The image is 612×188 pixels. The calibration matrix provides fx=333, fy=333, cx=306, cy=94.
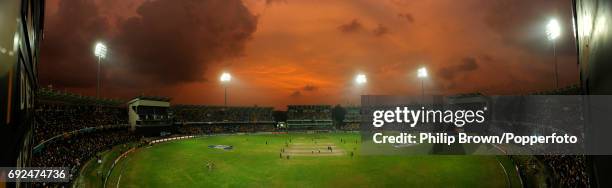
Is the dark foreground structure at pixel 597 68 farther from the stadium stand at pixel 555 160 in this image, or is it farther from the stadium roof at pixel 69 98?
the stadium roof at pixel 69 98

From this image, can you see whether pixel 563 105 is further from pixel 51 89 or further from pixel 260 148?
pixel 51 89

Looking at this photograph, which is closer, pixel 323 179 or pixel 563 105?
pixel 323 179

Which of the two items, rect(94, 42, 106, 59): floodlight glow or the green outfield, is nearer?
the green outfield

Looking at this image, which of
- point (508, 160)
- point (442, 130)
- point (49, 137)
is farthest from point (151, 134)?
point (508, 160)

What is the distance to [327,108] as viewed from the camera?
119m

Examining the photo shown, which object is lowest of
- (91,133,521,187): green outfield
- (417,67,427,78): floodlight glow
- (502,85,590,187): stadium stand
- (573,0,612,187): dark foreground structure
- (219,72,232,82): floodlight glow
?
(91,133,521,187): green outfield

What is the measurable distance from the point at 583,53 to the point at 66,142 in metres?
51.3

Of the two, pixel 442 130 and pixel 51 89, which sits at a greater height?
pixel 51 89

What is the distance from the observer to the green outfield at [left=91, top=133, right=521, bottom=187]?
112 ft

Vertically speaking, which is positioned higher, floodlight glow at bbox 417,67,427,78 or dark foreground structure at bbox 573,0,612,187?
floodlight glow at bbox 417,67,427,78
